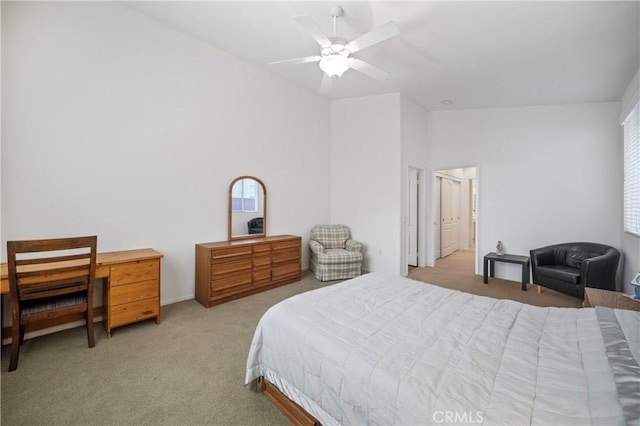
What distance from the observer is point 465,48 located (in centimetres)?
325

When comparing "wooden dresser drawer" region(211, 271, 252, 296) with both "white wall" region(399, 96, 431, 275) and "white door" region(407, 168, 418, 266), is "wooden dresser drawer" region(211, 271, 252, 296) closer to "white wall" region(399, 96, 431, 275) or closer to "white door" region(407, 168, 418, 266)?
"white wall" region(399, 96, 431, 275)

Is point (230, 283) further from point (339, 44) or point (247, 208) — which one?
point (339, 44)

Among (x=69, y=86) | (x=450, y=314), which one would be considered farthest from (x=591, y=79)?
(x=69, y=86)

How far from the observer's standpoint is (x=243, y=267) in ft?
12.2

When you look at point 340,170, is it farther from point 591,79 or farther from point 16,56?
point 16,56

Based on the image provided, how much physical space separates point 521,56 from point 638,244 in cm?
269

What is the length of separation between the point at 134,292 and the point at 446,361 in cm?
278

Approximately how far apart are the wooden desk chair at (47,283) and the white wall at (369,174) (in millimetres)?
3903

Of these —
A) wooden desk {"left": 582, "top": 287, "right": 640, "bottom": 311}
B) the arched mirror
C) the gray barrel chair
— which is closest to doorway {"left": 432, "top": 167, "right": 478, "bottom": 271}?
the gray barrel chair

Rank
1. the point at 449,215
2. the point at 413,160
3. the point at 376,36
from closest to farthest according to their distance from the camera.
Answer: the point at 376,36
the point at 413,160
the point at 449,215

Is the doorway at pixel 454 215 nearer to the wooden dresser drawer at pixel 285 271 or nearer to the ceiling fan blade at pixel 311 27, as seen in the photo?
the wooden dresser drawer at pixel 285 271

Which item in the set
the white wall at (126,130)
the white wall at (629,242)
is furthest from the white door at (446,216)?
the white wall at (126,130)

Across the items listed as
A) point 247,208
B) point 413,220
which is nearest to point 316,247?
point 247,208

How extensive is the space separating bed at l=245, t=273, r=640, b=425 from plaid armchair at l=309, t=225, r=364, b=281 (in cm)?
246
